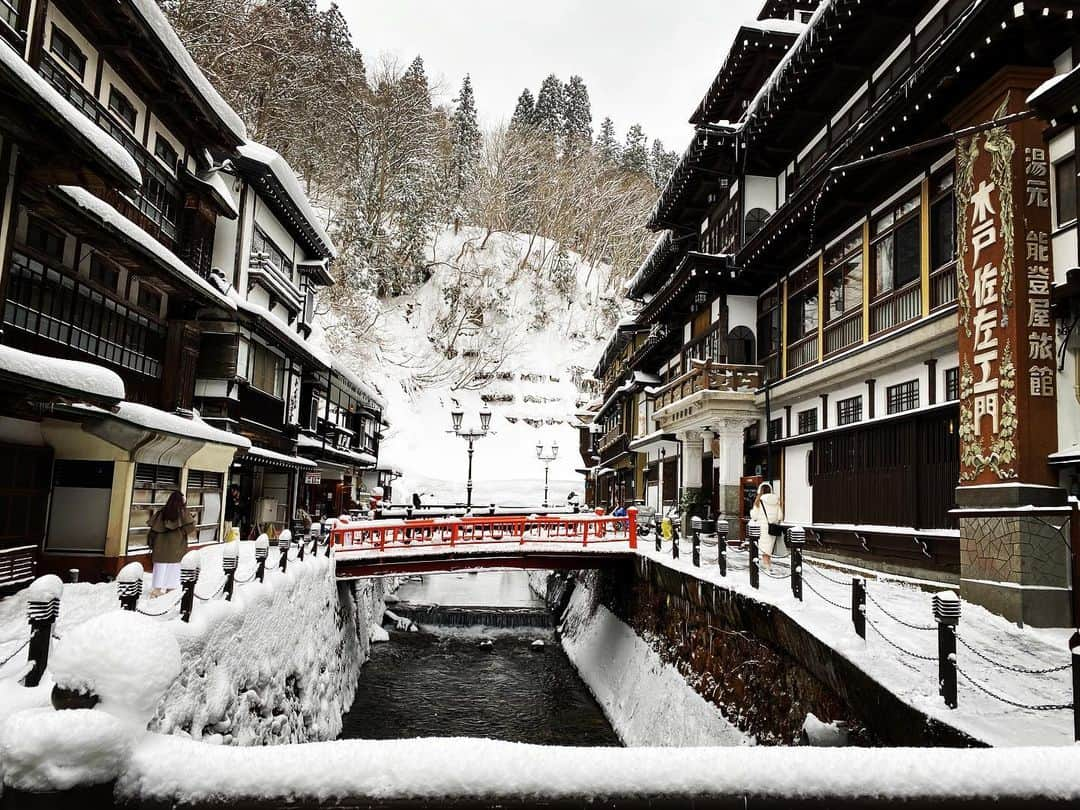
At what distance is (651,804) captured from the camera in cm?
214

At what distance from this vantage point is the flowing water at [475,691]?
16969mm

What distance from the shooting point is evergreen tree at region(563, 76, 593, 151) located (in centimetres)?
8975

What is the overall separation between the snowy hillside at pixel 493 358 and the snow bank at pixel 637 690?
3340cm

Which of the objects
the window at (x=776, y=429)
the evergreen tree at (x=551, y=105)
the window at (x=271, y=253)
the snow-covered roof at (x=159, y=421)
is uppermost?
the evergreen tree at (x=551, y=105)

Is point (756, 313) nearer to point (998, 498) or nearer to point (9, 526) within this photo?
point (998, 498)

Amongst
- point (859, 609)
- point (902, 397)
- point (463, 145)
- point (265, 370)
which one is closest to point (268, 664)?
point (859, 609)

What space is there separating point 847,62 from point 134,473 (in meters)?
20.8

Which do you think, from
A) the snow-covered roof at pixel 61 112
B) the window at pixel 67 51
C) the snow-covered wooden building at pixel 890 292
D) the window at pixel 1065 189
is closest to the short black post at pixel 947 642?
the snow-covered wooden building at pixel 890 292

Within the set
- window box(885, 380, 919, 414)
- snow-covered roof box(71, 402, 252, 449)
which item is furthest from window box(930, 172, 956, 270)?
snow-covered roof box(71, 402, 252, 449)

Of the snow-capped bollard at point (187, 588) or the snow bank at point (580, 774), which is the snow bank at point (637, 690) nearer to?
the snow-capped bollard at point (187, 588)

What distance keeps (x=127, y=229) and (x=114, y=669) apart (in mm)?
14548

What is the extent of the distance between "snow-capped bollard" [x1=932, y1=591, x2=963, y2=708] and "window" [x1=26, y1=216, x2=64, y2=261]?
54.4ft

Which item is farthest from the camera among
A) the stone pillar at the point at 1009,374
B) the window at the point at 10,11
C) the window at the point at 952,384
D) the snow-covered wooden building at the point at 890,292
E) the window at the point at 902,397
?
the window at the point at 902,397

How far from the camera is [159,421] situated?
1488 centimetres
